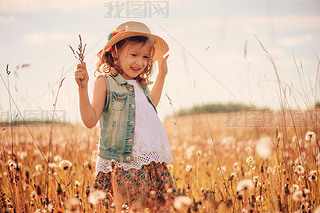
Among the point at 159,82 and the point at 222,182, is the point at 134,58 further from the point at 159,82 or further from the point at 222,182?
the point at 222,182

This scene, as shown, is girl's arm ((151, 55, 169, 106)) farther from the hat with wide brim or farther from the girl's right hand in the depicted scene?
the girl's right hand

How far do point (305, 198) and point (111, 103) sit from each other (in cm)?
163

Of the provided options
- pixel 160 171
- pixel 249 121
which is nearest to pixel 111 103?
pixel 160 171

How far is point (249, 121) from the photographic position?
11.0 feet

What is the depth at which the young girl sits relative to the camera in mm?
2512

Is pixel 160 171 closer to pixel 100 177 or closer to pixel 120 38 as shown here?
pixel 100 177

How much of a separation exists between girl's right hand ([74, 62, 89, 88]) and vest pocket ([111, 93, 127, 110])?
1.20ft

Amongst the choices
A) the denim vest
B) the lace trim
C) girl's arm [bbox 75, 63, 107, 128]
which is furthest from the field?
girl's arm [bbox 75, 63, 107, 128]

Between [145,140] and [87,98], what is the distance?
0.61 meters

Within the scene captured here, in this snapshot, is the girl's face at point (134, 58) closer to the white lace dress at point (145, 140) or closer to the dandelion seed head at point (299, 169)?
the white lace dress at point (145, 140)

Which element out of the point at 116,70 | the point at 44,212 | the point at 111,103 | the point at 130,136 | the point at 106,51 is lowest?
the point at 44,212

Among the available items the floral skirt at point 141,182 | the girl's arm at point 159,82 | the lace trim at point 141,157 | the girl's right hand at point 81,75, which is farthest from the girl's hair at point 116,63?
the floral skirt at point 141,182

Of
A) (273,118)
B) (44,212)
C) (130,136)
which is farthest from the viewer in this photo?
(273,118)

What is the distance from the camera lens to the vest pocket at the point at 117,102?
2666 millimetres
